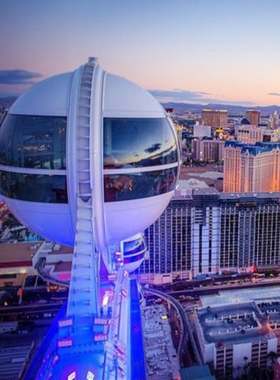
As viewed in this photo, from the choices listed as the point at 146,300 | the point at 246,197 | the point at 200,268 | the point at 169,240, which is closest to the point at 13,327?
the point at 146,300

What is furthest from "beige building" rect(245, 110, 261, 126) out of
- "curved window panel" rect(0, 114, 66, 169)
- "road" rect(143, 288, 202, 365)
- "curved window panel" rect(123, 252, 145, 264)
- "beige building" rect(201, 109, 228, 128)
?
"curved window panel" rect(0, 114, 66, 169)

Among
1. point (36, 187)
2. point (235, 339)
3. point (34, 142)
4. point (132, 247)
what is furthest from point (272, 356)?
point (34, 142)

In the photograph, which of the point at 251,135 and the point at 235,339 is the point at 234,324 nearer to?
the point at 235,339

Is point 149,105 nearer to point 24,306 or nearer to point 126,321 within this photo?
point 126,321

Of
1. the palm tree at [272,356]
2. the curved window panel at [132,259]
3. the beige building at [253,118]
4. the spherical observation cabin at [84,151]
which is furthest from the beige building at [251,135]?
the spherical observation cabin at [84,151]

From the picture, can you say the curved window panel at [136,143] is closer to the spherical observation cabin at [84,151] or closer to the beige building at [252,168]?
the spherical observation cabin at [84,151]
